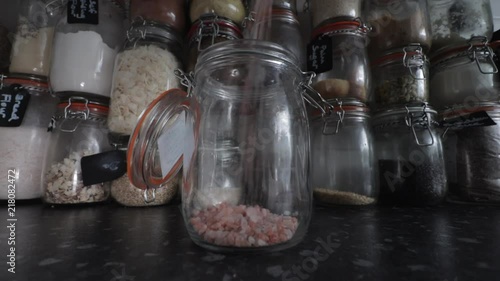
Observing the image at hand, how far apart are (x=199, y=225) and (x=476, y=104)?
72 centimetres

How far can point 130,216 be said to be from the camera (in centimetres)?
51

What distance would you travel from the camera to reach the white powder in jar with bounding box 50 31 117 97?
2.12 ft

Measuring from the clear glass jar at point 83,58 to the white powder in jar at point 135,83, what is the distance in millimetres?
61

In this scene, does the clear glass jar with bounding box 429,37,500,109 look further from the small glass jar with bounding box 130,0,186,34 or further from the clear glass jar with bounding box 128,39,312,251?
the small glass jar with bounding box 130,0,186,34

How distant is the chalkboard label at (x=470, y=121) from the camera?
0.59 metres

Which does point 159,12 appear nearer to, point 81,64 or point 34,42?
point 81,64

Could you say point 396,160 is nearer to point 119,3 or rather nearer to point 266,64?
point 266,64

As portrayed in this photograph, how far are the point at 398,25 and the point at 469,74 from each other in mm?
221

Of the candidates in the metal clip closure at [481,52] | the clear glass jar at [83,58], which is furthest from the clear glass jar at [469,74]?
the clear glass jar at [83,58]

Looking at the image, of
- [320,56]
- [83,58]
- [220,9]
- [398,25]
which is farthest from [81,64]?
[398,25]

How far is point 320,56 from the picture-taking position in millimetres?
685

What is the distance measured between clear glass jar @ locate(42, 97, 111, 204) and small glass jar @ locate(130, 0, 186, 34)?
0.25 metres

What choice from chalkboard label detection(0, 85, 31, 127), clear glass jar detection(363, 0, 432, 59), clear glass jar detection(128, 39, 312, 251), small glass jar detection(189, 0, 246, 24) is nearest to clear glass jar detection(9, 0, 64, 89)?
chalkboard label detection(0, 85, 31, 127)

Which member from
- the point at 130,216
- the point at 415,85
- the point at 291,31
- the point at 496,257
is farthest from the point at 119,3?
the point at 496,257
